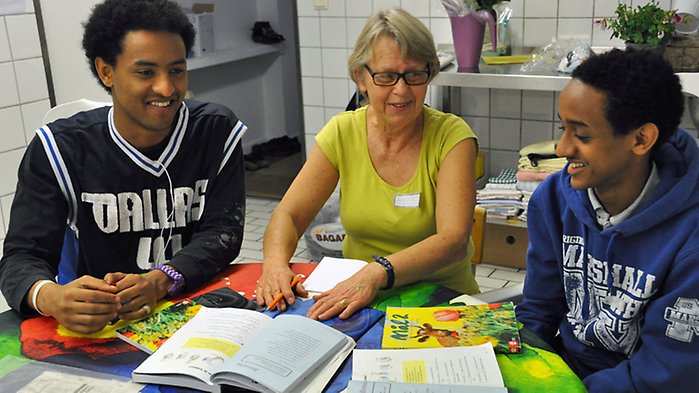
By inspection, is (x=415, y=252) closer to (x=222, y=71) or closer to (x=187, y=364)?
(x=187, y=364)

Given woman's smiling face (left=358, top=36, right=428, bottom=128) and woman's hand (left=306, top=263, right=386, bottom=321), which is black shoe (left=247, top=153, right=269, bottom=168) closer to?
woman's smiling face (left=358, top=36, right=428, bottom=128)

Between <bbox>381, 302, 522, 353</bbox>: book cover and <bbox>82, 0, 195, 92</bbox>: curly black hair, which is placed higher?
<bbox>82, 0, 195, 92</bbox>: curly black hair

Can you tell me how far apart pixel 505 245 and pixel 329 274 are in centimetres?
192

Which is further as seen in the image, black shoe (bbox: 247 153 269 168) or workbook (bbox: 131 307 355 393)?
black shoe (bbox: 247 153 269 168)

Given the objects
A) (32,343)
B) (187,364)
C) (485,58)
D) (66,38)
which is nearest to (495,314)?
(187,364)

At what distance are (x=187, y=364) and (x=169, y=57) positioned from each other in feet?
2.71

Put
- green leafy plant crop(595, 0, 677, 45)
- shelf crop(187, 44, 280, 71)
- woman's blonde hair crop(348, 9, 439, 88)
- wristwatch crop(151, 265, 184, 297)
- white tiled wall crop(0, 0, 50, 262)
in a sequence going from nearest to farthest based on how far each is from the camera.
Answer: wristwatch crop(151, 265, 184, 297) < woman's blonde hair crop(348, 9, 439, 88) < green leafy plant crop(595, 0, 677, 45) < white tiled wall crop(0, 0, 50, 262) < shelf crop(187, 44, 280, 71)

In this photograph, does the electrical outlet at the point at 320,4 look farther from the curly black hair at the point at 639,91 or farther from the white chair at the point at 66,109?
the curly black hair at the point at 639,91

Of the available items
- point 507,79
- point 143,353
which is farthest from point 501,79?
point 143,353

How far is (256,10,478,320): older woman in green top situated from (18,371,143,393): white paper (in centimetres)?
50

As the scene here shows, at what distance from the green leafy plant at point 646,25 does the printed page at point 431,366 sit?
6.67 ft

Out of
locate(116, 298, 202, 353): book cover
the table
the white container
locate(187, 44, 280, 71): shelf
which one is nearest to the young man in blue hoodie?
the table

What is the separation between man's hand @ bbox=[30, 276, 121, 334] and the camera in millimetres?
1426

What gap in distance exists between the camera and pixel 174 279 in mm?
1621
